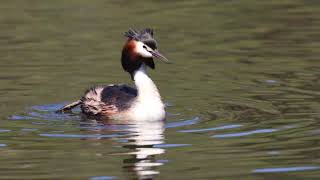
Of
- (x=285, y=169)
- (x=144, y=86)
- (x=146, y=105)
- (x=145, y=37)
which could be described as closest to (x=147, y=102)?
(x=146, y=105)

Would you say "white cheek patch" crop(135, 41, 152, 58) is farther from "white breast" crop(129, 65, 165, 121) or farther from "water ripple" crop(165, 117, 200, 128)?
"water ripple" crop(165, 117, 200, 128)

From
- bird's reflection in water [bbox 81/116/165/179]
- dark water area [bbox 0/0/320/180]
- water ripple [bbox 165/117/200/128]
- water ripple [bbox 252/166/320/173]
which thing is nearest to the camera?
water ripple [bbox 252/166/320/173]

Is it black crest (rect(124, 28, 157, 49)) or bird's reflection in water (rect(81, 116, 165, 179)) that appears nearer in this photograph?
bird's reflection in water (rect(81, 116, 165, 179))

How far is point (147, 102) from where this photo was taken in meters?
15.6

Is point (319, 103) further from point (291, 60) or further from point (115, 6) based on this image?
point (115, 6)

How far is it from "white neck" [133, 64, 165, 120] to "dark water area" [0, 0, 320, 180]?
0.88 ft

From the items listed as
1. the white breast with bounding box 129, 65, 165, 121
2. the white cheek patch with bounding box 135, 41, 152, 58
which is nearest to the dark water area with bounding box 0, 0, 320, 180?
the white breast with bounding box 129, 65, 165, 121

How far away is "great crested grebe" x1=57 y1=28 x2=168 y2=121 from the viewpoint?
15570 millimetres

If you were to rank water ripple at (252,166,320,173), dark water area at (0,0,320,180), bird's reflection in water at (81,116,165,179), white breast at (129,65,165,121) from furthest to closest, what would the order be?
white breast at (129,65,165,121) → dark water area at (0,0,320,180) → bird's reflection in water at (81,116,165,179) → water ripple at (252,166,320,173)

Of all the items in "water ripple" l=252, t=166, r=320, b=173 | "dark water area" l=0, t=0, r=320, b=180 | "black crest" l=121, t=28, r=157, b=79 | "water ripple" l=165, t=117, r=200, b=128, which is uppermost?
"black crest" l=121, t=28, r=157, b=79

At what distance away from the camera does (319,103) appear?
52.6 feet

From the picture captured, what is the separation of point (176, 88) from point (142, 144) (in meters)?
4.34

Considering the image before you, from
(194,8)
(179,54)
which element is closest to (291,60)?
(179,54)

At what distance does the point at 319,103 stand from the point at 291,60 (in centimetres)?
364
